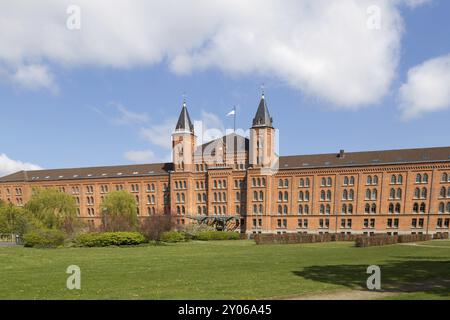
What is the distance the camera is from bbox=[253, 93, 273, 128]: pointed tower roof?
82875 millimetres

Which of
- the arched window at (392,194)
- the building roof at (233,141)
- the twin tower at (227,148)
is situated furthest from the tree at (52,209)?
the arched window at (392,194)

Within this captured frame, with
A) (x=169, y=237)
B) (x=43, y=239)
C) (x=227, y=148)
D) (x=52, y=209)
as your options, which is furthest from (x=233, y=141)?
(x=43, y=239)

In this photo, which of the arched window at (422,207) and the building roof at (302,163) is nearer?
the arched window at (422,207)

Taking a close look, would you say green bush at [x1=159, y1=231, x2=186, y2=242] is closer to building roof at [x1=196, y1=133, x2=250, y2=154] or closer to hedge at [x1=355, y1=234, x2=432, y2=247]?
hedge at [x1=355, y1=234, x2=432, y2=247]

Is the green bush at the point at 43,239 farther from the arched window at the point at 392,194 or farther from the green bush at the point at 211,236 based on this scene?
the arched window at the point at 392,194

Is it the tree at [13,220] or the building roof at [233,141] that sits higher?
the building roof at [233,141]

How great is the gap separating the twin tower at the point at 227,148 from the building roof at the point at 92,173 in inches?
267

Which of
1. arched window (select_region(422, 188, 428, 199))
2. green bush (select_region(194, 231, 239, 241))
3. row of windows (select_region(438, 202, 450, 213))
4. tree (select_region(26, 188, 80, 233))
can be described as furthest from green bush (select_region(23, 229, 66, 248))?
row of windows (select_region(438, 202, 450, 213))

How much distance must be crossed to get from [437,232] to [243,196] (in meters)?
33.5

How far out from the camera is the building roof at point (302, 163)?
243 feet

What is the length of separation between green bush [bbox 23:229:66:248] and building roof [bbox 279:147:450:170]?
4966cm
